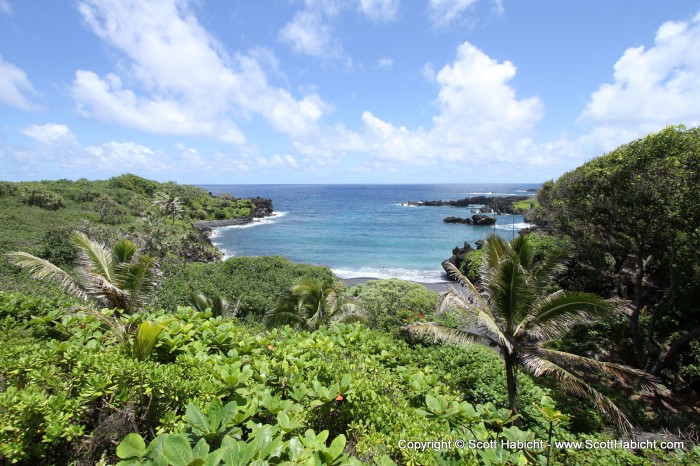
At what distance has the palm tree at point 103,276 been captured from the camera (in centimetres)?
770

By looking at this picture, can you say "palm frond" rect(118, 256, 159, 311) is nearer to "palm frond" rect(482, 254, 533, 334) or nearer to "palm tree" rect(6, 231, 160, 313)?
"palm tree" rect(6, 231, 160, 313)

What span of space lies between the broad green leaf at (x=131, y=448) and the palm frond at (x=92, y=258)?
7.56 m

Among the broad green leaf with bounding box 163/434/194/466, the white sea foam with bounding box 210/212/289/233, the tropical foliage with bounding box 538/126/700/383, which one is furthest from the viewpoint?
the white sea foam with bounding box 210/212/289/233

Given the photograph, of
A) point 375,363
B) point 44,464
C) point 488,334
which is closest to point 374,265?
point 488,334

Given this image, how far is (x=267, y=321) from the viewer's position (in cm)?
1081

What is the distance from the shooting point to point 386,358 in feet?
16.8

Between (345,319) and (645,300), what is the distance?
1388 cm

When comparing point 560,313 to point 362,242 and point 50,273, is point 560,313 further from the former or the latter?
point 362,242

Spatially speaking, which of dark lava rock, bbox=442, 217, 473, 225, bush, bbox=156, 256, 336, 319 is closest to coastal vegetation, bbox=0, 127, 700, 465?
bush, bbox=156, 256, 336, 319

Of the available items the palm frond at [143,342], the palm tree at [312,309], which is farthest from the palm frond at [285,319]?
the palm frond at [143,342]

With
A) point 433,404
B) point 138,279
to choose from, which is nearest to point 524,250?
point 433,404

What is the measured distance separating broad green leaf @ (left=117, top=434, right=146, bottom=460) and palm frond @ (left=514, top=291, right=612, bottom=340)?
711cm

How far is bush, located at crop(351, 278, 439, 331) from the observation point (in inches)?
590

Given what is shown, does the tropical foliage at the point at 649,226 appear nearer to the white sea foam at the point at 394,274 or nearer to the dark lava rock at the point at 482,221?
the white sea foam at the point at 394,274
